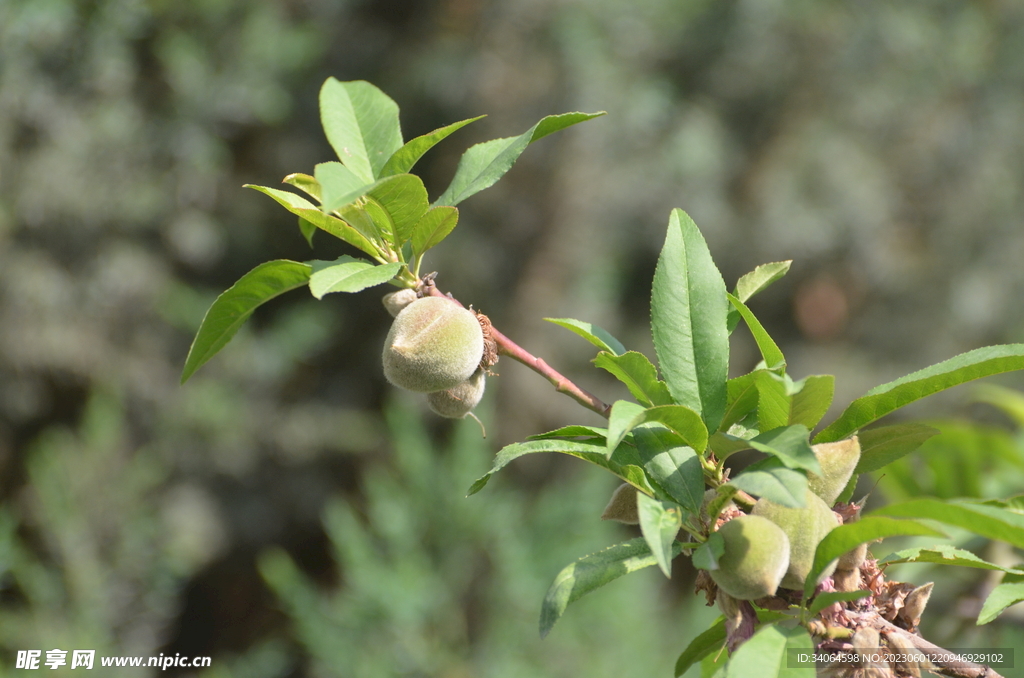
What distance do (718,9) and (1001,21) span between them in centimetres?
106

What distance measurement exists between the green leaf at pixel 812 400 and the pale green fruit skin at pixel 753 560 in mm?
63

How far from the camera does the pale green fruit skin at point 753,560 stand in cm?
33

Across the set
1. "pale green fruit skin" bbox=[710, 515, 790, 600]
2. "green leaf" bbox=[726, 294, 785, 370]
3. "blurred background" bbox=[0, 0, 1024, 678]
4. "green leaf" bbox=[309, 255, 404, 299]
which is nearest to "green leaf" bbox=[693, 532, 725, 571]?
"pale green fruit skin" bbox=[710, 515, 790, 600]

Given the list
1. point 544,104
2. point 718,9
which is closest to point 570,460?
point 544,104

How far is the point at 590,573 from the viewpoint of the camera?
→ 1.20 feet

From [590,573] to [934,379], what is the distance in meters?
0.21

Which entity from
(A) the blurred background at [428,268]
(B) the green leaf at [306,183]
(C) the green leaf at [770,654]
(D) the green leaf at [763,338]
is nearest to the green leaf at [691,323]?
(D) the green leaf at [763,338]

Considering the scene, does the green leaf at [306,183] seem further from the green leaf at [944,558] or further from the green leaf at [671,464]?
the green leaf at [944,558]

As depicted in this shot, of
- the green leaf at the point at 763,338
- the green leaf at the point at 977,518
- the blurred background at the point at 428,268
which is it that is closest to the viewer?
the green leaf at the point at 977,518

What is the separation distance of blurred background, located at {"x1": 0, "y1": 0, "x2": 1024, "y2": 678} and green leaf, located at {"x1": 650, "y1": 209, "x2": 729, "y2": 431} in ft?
2.55

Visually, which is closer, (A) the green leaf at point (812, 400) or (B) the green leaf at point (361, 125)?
(A) the green leaf at point (812, 400)

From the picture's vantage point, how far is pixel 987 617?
1.20ft

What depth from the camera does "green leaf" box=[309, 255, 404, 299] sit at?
14.1 inches

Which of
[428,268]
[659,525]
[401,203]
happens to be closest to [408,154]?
[401,203]
